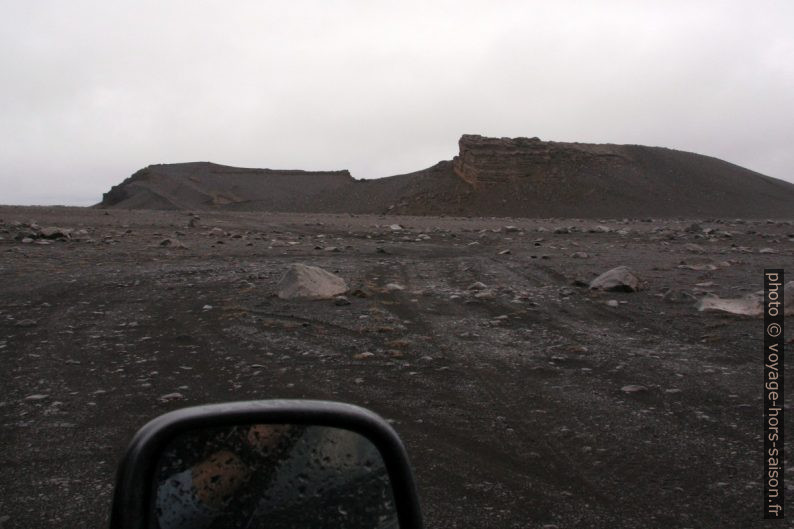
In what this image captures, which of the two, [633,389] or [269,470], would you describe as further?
[633,389]

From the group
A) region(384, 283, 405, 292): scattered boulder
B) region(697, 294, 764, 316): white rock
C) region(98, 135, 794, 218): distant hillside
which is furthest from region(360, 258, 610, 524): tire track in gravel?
region(98, 135, 794, 218): distant hillside

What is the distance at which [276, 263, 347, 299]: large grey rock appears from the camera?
24.4 ft

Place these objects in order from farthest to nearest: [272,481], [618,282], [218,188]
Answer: [218,188] → [618,282] → [272,481]

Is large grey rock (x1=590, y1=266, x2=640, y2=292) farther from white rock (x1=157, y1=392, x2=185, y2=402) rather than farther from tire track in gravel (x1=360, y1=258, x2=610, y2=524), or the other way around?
white rock (x1=157, y1=392, x2=185, y2=402)

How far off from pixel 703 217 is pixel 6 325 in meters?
39.2

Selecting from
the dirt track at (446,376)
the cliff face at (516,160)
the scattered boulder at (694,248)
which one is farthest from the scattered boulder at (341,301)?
the cliff face at (516,160)

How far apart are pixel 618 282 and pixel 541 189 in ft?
122

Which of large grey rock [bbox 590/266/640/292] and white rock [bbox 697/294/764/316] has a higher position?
large grey rock [bbox 590/266/640/292]

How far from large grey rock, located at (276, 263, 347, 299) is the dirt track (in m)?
0.26

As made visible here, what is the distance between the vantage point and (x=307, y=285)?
7.54m

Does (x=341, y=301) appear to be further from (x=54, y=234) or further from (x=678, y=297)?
(x=54, y=234)

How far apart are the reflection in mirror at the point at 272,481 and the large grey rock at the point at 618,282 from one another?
7.10 m

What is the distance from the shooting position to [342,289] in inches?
305

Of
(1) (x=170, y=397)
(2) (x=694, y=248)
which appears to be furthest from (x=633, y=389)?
(2) (x=694, y=248)
